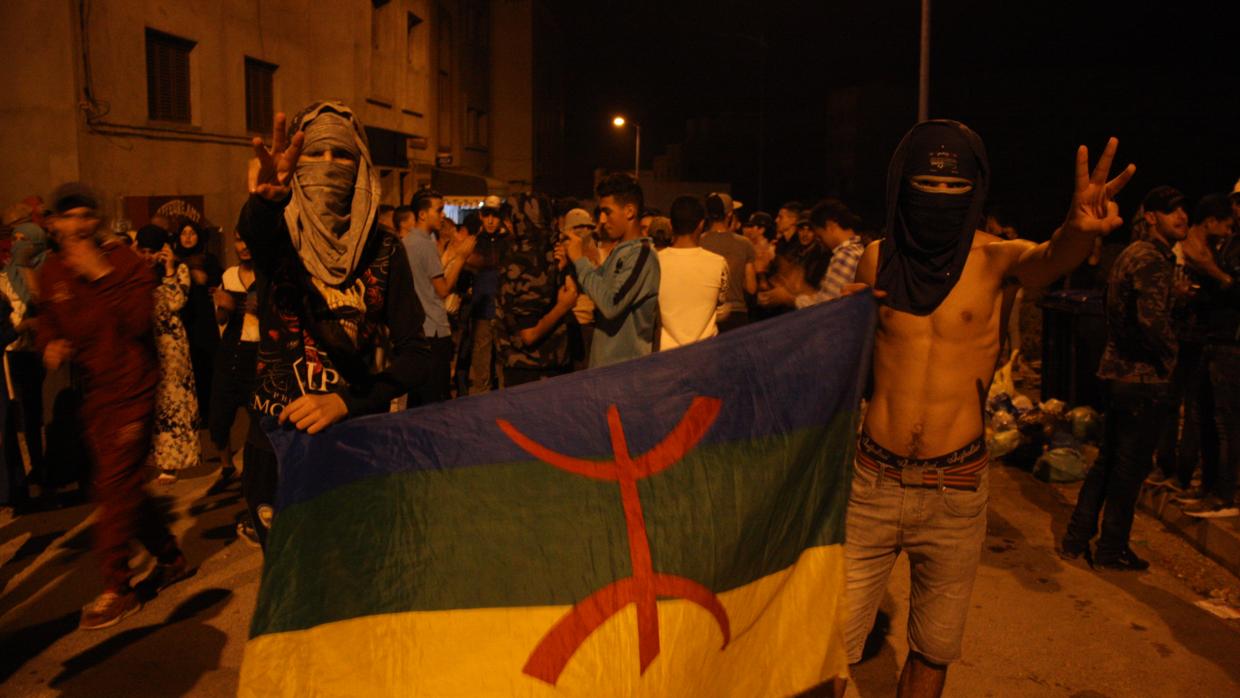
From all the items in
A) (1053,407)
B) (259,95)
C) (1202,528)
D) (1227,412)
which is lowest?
(1202,528)

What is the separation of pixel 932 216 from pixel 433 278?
604cm

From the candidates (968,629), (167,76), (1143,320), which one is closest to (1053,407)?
(1143,320)

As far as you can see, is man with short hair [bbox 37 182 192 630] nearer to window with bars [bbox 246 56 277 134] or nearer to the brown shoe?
the brown shoe

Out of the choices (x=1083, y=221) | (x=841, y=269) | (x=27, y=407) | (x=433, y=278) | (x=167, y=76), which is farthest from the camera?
(x=167, y=76)

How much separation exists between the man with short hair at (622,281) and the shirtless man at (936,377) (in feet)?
7.68

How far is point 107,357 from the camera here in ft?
17.3

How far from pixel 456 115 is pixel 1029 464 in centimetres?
3688

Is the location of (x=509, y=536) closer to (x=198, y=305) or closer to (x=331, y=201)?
(x=331, y=201)

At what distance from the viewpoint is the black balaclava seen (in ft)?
11.7

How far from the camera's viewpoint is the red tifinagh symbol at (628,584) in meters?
3.13

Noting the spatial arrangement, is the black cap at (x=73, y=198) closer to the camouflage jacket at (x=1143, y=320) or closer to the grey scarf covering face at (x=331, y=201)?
the grey scarf covering face at (x=331, y=201)

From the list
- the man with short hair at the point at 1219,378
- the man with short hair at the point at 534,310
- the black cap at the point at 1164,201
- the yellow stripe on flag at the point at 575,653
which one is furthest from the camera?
the man with short hair at the point at 534,310

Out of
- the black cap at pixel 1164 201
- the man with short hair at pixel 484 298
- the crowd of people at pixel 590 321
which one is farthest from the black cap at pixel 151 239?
the black cap at pixel 1164 201

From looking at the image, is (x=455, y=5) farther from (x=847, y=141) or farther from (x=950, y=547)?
(x=950, y=547)
